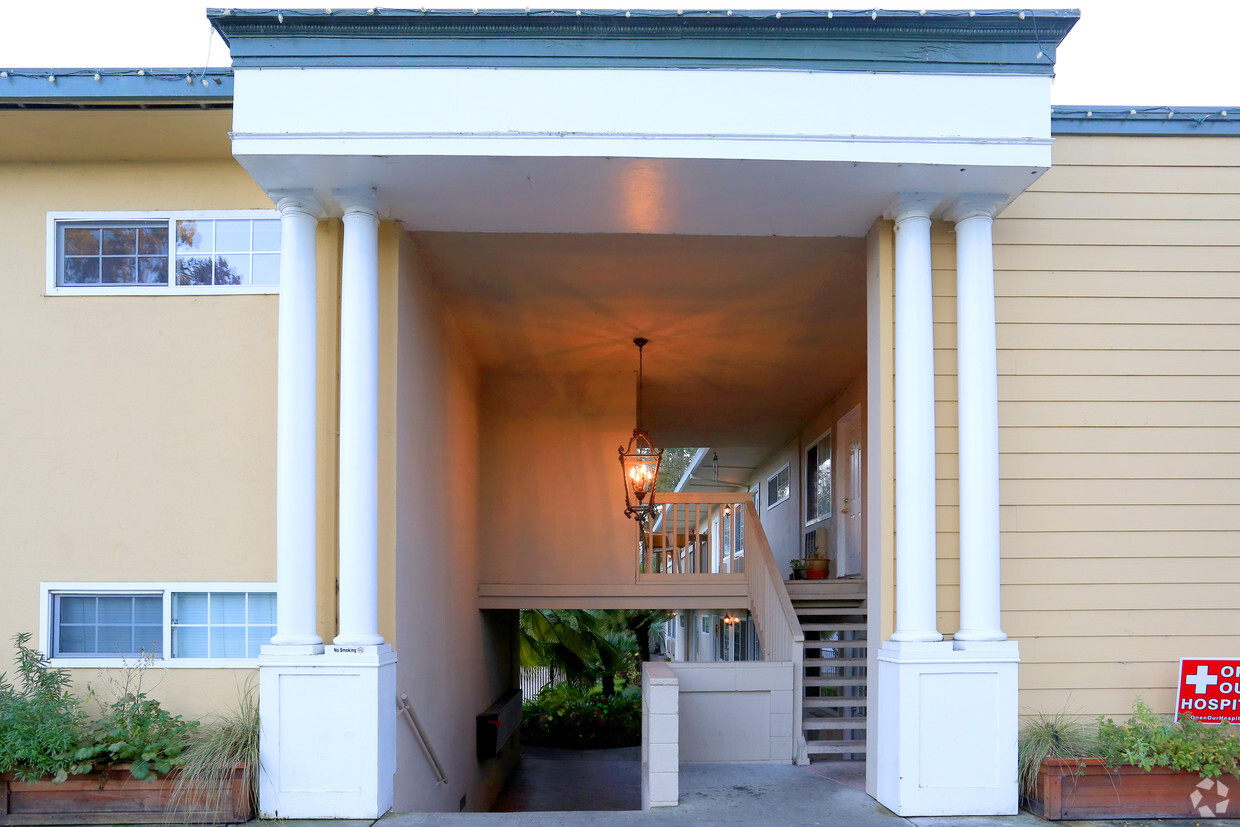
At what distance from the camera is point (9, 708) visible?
16.2 feet

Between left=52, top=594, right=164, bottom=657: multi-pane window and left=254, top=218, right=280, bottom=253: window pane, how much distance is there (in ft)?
7.06

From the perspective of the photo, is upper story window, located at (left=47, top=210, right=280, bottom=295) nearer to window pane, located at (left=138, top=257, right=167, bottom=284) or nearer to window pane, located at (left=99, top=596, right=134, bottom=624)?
window pane, located at (left=138, top=257, right=167, bottom=284)

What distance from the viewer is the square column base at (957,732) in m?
4.80

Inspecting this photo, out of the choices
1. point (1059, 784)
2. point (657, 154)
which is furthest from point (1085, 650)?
point (657, 154)

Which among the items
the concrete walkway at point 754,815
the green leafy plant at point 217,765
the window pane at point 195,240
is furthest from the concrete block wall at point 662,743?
the window pane at point 195,240

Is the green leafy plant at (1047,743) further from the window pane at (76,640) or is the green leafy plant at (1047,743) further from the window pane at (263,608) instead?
the window pane at (76,640)

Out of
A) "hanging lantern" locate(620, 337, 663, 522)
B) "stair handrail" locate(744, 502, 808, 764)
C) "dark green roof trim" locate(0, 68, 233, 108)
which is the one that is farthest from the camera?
"hanging lantern" locate(620, 337, 663, 522)

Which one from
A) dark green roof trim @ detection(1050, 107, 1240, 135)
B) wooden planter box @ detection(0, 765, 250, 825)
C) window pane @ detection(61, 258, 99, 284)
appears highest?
dark green roof trim @ detection(1050, 107, 1240, 135)

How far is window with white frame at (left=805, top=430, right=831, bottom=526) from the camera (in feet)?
40.7

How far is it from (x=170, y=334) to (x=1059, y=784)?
5486mm

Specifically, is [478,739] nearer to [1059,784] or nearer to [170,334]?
[170,334]

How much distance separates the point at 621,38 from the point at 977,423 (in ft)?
8.74

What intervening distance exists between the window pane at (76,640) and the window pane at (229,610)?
733 mm

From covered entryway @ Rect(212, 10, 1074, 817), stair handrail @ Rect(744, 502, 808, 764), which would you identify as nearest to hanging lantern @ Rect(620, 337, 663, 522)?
stair handrail @ Rect(744, 502, 808, 764)
